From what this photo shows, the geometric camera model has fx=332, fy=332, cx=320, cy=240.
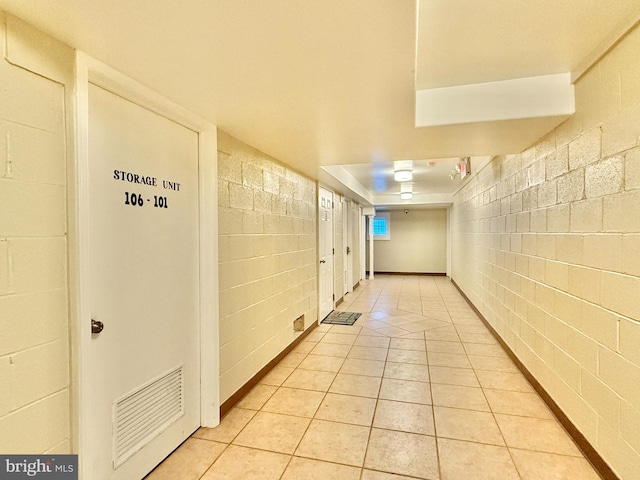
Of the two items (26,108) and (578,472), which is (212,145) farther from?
(578,472)

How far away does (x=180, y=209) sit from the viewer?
81.4 inches

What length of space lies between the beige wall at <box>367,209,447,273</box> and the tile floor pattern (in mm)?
6941

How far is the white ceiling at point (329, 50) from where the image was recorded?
1153 mm

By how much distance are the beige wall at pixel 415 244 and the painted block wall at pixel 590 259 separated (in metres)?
7.55

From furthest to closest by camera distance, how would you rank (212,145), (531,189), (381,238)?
(381,238) → (531,189) → (212,145)

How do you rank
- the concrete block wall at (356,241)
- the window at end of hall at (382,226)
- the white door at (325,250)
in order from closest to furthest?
the white door at (325,250), the concrete block wall at (356,241), the window at end of hall at (382,226)

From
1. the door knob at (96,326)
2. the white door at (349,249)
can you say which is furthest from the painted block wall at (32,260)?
the white door at (349,249)

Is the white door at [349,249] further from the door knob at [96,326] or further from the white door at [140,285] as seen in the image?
the door knob at [96,326]

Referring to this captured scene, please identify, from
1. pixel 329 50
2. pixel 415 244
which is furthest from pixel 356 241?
pixel 329 50

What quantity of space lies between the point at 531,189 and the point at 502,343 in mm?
1857

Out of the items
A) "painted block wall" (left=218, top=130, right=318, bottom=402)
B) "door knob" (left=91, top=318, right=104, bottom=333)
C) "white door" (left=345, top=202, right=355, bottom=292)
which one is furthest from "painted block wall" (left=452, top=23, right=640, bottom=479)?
"white door" (left=345, top=202, right=355, bottom=292)

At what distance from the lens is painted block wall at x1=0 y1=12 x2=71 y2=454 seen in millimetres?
1119

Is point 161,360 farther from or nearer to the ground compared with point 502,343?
farther from the ground

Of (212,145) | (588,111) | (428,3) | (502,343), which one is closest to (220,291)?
(212,145)
